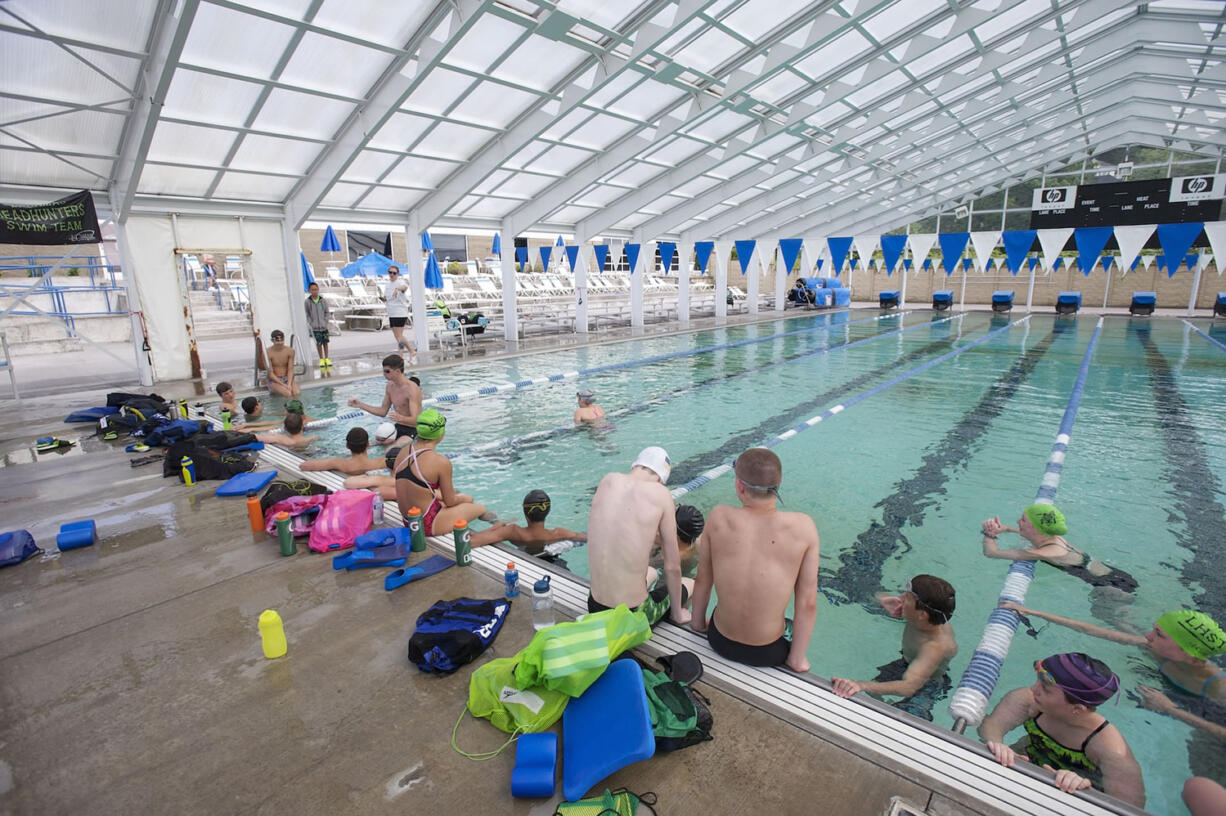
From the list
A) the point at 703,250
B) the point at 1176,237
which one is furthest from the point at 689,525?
the point at 1176,237

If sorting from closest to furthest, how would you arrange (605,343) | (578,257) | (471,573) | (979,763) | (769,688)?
(979,763)
(769,688)
(471,573)
(605,343)
(578,257)

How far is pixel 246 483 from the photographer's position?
4.79m

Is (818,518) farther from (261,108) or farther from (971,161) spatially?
(971,161)

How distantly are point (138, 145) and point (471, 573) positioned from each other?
8.66 metres

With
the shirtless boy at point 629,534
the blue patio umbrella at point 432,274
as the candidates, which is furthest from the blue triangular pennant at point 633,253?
the shirtless boy at point 629,534

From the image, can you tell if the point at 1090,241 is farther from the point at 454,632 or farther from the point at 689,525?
the point at 454,632

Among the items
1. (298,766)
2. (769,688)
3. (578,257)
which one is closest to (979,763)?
(769,688)

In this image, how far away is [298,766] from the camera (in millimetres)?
2006

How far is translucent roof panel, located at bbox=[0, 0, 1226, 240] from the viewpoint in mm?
7105

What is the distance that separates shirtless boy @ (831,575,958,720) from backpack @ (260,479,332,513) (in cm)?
382

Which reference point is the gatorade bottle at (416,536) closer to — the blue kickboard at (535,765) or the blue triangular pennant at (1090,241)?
the blue kickboard at (535,765)

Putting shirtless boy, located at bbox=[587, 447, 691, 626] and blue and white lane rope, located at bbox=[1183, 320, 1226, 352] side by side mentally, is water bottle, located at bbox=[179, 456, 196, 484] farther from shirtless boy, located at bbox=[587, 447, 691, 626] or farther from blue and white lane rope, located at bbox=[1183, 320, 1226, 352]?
blue and white lane rope, located at bbox=[1183, 320, 1226, 352]

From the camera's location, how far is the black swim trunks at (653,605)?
2.62 metres

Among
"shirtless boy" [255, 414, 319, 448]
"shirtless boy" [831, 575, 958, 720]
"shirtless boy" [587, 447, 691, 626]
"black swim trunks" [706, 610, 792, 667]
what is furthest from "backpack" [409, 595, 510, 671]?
"shirtless boy" [255, 414, 319, 448]
